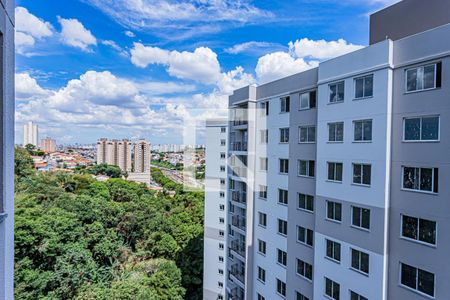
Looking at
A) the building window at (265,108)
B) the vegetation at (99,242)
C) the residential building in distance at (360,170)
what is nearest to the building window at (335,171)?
the residential building in distance at (360,170)

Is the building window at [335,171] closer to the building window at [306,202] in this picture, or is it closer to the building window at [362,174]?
the building window at [362,174]

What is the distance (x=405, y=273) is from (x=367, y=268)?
0.61m

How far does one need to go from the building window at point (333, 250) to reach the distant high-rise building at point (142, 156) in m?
11.7

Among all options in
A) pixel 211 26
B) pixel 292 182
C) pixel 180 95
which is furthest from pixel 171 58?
pixel 292 182

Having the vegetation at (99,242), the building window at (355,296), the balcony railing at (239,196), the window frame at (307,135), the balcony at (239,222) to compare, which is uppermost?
the window frame at (307,135)

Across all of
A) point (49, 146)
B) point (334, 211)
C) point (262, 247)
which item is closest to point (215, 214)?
point (262, 247)

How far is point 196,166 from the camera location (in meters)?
9.99

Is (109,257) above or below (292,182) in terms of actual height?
below

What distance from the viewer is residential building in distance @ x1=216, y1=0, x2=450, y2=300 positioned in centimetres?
410

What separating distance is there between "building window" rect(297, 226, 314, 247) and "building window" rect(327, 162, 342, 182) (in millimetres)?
1546

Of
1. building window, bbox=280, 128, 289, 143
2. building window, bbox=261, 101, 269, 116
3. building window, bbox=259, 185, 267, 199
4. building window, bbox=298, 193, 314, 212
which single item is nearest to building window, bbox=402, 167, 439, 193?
building window, bbox=298, 193, 314, 212

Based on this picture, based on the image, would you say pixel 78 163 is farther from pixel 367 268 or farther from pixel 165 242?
pixel 367 268

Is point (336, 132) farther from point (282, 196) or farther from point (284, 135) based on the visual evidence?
point (282, 196)

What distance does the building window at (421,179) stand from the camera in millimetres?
4059
